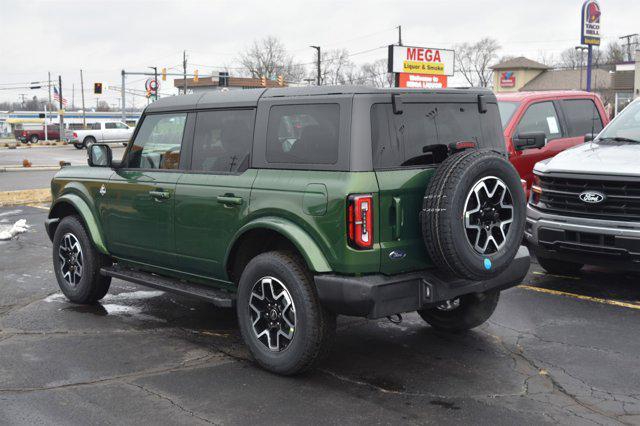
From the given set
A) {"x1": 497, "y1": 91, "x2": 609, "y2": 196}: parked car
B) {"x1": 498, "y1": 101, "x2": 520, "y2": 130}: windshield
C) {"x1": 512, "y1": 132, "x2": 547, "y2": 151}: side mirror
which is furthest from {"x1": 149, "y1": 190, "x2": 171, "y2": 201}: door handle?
{"x1": 498, "y1": 101, "x2": 520, "y2": 130}: windshield

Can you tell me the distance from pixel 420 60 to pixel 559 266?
25243mm

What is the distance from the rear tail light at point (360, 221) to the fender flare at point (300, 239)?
0.24 metres

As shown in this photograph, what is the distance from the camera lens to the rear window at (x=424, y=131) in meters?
4.61

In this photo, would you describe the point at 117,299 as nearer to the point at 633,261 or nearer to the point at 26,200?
the point at 633,261

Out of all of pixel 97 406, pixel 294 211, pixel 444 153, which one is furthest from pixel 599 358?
pixel 97 406

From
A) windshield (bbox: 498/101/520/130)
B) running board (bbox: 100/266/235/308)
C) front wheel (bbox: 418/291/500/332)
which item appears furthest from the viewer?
windshield (bbox: 498/101/520/130)

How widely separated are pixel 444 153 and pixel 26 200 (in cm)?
1337

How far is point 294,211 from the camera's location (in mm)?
4656

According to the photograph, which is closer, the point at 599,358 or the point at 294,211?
the point at 294,211

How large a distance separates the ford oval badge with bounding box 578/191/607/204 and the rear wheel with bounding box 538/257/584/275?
1368 mm

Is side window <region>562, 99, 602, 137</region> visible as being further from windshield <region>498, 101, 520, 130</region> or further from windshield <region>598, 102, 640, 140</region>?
windshield <region>598, 102, 640, 140</region>

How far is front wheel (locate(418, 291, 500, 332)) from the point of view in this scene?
5.64 m

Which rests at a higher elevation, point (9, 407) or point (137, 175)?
point (137, 175)

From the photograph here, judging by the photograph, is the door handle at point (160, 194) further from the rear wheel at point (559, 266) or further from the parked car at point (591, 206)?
the rear wheel at point (559, 266)
